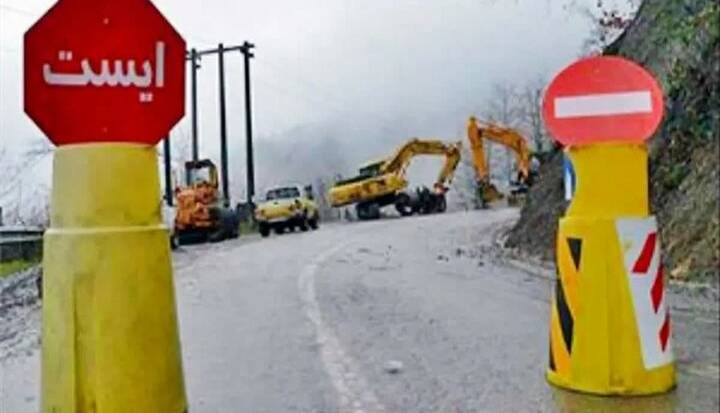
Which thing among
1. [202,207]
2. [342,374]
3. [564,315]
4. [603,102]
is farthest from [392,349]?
[202,207]

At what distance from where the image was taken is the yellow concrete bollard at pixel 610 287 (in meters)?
2.17

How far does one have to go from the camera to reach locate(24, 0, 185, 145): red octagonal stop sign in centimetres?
236

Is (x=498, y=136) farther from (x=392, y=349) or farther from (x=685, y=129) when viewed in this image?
(x=685, y=129)

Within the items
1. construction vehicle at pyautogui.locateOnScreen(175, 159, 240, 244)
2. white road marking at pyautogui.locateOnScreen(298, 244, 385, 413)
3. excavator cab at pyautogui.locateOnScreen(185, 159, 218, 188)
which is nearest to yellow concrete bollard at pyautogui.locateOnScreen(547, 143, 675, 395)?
white road marking at pyautogui.locateOnScreen(298, 244, 385, 413)

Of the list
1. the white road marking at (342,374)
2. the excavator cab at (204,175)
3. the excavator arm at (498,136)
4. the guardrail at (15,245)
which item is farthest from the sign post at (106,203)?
the excavator cab at (204,175)

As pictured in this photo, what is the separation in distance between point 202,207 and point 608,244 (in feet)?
63.2

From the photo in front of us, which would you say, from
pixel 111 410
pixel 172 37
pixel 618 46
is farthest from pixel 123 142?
pixel 618 46

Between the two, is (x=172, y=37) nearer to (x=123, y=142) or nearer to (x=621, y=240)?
(x=123, y=142)

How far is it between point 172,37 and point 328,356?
2.25 m

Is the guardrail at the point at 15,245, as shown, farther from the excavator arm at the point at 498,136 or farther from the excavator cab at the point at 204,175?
the excavator cab at the point at 204,175

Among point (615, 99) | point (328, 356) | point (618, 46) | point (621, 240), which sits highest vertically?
point (618, 46)

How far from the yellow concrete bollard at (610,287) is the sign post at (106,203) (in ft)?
4.13

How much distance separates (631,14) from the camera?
2527 mm

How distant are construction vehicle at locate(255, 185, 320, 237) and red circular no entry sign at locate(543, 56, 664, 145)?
872 inches
